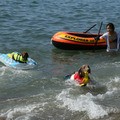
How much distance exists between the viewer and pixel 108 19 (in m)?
16.1

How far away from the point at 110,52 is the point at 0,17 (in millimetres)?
8025

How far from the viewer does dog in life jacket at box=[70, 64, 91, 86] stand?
6902mm

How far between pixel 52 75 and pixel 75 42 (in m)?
2.87

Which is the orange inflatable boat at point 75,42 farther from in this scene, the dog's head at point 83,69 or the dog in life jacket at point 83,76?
the dog's head at point 83,69

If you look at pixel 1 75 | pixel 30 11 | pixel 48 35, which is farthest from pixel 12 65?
pixel 30 11

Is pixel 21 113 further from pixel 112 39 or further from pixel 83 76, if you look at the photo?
pixel 112 39

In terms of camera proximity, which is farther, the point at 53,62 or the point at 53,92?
the point at 53,62

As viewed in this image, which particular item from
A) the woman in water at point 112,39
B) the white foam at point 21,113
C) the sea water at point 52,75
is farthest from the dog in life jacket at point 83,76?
the woman in water at point 112,39

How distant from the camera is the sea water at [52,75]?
607 cm

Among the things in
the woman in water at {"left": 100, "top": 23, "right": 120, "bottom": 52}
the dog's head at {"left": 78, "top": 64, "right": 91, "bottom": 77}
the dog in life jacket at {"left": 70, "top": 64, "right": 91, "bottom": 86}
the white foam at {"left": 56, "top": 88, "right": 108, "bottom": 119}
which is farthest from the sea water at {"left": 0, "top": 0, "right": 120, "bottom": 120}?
the dog's head at {"left": 78, "top": 64, "right": 91, "bottom": 77}

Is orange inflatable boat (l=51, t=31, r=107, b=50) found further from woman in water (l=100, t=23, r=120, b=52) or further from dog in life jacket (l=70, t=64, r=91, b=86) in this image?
dog in life jacket (l=70, t=64, r=91, b=86)

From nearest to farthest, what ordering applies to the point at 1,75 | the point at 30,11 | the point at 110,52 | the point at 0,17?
the point at 1,75, the point at 110,52, the point at 0,17, the point at 30,11

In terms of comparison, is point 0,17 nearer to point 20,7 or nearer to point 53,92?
point 20,7

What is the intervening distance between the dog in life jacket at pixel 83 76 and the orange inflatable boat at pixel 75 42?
3.51m
